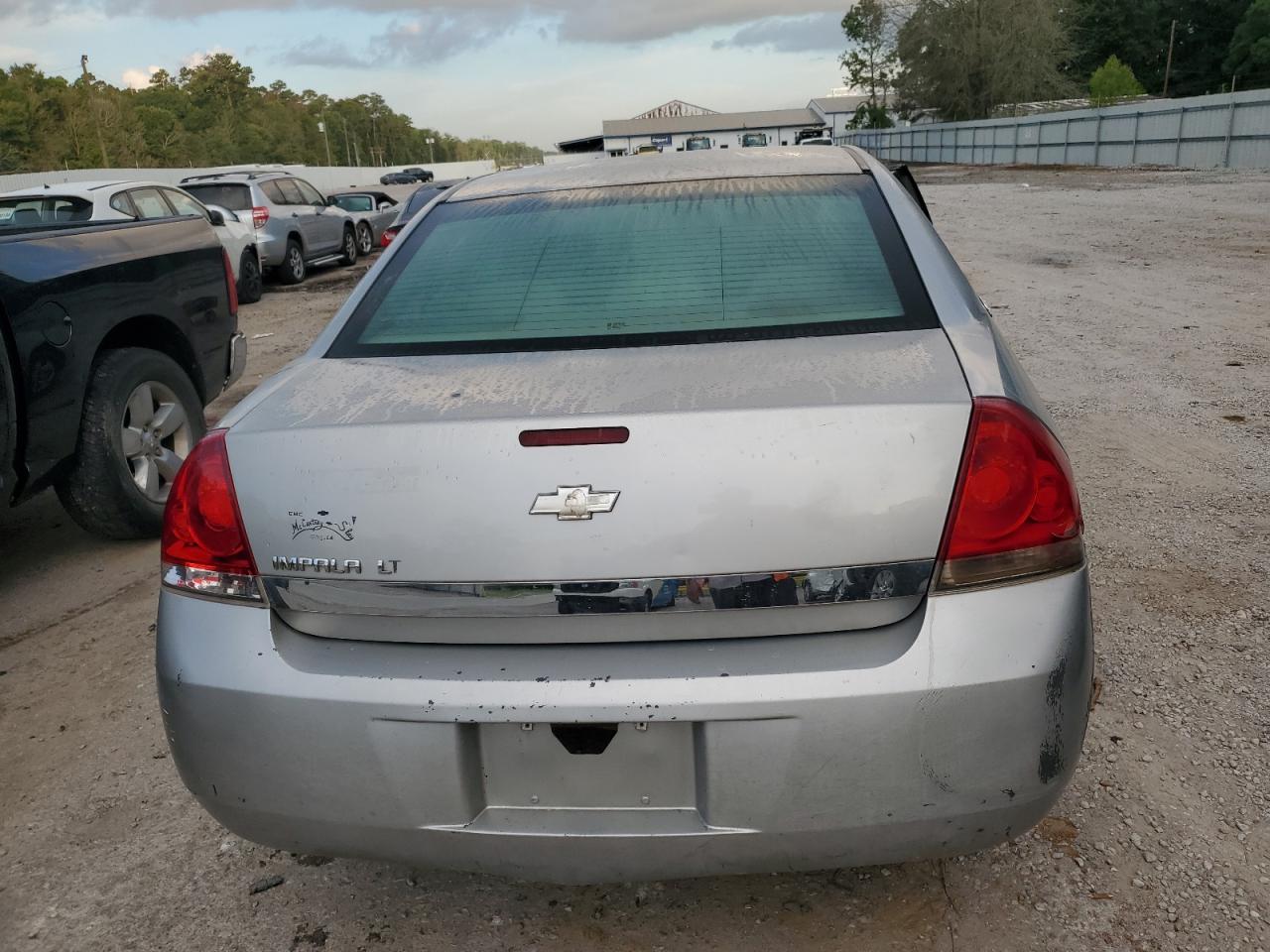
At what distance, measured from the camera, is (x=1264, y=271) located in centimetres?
1070

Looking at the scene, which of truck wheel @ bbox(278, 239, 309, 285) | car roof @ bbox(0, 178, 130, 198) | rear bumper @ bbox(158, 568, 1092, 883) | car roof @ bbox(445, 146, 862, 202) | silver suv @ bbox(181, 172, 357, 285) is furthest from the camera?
truck wheel @ bbox(278, 239, 309, 285)

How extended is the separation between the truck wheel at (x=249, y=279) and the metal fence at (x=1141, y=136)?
80.7 feet

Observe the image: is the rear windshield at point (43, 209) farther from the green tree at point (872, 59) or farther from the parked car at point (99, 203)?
the green tree at point (872, 59)

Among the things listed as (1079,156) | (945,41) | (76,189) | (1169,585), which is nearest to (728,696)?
(1169,585)

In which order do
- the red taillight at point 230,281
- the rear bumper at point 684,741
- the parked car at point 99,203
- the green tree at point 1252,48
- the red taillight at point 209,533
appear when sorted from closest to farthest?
1. the rear bumper at point 684,741
2. the red taillight at point 209,533
3. the red taillight at point 230,281
4. the parked car at point 99,203
5. the green tree at point 1252,48

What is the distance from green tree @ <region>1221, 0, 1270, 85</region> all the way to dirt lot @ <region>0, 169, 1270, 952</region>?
239ft

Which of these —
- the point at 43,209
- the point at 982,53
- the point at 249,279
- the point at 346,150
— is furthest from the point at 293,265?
the point at 346,150

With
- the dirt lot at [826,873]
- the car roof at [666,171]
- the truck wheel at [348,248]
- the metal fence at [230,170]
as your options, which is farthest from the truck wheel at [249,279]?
the car roof at [666,171]

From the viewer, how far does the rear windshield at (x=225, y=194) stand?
15.8 m

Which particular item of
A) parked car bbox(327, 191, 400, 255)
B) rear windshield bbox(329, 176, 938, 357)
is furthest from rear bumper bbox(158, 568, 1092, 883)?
parked car bbox(327, 191, 400, 255)

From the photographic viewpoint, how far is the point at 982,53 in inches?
2451

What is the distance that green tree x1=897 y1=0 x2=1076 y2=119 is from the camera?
6125cm

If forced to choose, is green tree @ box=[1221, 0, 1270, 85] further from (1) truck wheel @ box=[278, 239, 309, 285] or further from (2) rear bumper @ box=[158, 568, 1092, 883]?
(2) rear bumper @ box=[158, 568, 1092, 883]

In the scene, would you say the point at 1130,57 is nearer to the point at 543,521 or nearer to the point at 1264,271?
the point at 1264,271
